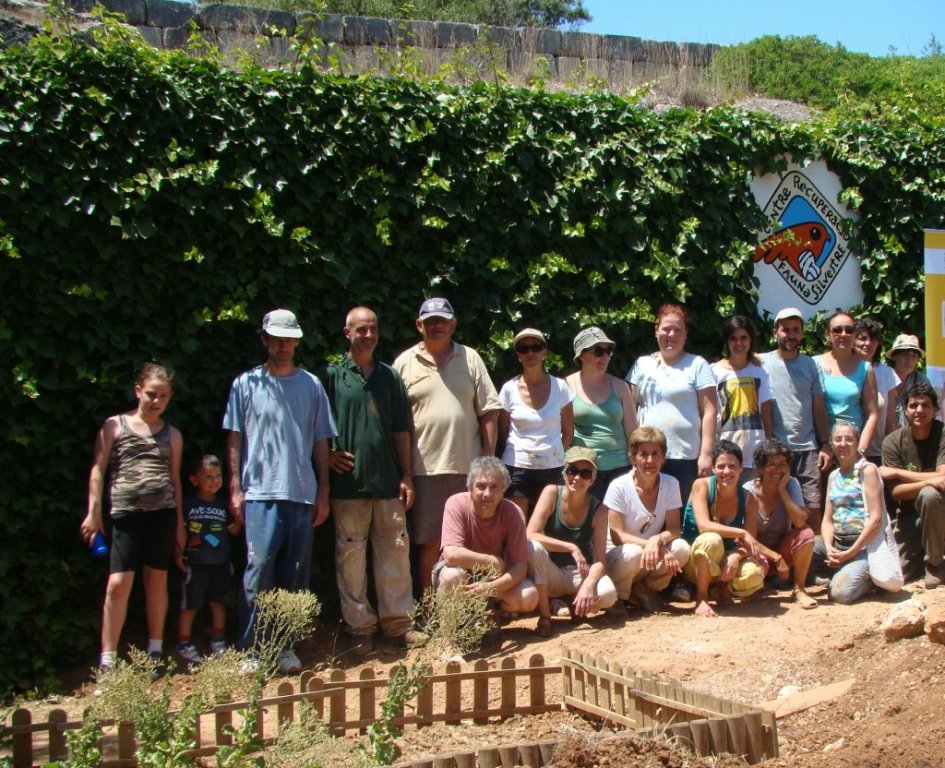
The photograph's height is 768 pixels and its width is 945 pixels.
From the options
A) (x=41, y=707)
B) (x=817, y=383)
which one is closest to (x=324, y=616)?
(x=41, y=707)

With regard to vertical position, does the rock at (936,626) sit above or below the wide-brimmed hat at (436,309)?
below

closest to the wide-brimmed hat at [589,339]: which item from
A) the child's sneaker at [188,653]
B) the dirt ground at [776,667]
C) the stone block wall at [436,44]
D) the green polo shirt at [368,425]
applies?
the green polo shirt at [368,425]

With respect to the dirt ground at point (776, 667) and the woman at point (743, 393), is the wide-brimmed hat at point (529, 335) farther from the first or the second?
the dirt ground at point (776, 667)

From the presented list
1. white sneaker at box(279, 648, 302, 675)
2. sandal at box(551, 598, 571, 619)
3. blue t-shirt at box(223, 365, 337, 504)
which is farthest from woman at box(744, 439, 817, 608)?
white sneaker at box(279, 648, 302, 675)

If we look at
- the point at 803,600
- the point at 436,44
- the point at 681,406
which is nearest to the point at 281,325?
the point at 681,406

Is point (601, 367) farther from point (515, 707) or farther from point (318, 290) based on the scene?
point (515, 707)

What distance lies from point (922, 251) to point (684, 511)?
371cm

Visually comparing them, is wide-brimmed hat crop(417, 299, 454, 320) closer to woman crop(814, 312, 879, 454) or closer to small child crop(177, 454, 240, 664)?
small child crop(177, 454, 240, 664)

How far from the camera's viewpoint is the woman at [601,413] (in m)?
7.12

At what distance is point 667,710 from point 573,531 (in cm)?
223

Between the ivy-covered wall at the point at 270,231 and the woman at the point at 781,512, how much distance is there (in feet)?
4.47

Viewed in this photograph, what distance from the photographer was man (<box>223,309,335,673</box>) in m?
6.18

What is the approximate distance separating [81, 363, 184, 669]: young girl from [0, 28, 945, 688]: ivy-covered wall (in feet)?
0.93

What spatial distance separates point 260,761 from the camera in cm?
406
